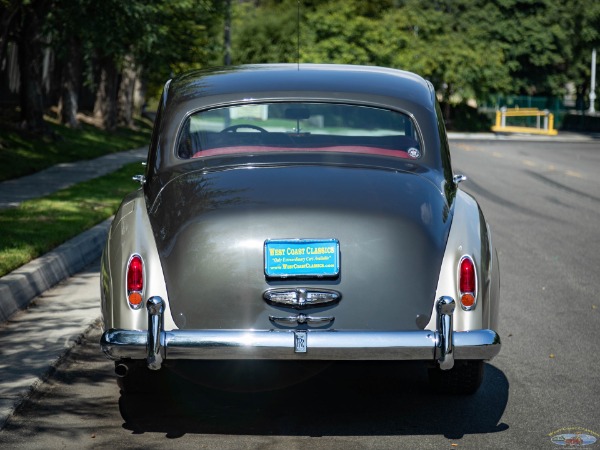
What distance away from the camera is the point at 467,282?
565cm

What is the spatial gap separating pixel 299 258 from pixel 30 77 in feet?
79.3

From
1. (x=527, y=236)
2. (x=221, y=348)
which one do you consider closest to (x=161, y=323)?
(x=221, y=348)

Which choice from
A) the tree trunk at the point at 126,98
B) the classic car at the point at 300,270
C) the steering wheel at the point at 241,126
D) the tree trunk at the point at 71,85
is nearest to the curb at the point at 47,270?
the steering wheel at the point at 241,126

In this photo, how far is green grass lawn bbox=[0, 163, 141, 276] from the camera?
10734 millimetres

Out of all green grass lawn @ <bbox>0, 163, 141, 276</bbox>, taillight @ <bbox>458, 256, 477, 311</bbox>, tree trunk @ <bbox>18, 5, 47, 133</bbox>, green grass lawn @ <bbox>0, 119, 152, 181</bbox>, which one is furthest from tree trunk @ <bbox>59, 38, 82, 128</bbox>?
taillight @ <bbox>458, 256, 477, 311</bbox>

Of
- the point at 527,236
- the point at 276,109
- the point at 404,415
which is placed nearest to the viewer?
the point at 404,415

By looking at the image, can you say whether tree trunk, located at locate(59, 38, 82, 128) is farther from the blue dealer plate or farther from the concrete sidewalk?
the blue dealer plate

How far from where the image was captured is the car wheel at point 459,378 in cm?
620

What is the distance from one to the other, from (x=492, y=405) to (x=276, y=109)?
2.14 meters

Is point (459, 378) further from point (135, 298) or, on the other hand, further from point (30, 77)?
point (30, 77)

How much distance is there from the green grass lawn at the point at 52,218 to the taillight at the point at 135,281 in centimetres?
399

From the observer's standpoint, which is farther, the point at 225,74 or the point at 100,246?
the point at 100,246

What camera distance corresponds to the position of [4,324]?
27.0 ft

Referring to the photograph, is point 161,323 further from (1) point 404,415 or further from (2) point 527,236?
(2) point 527,236
